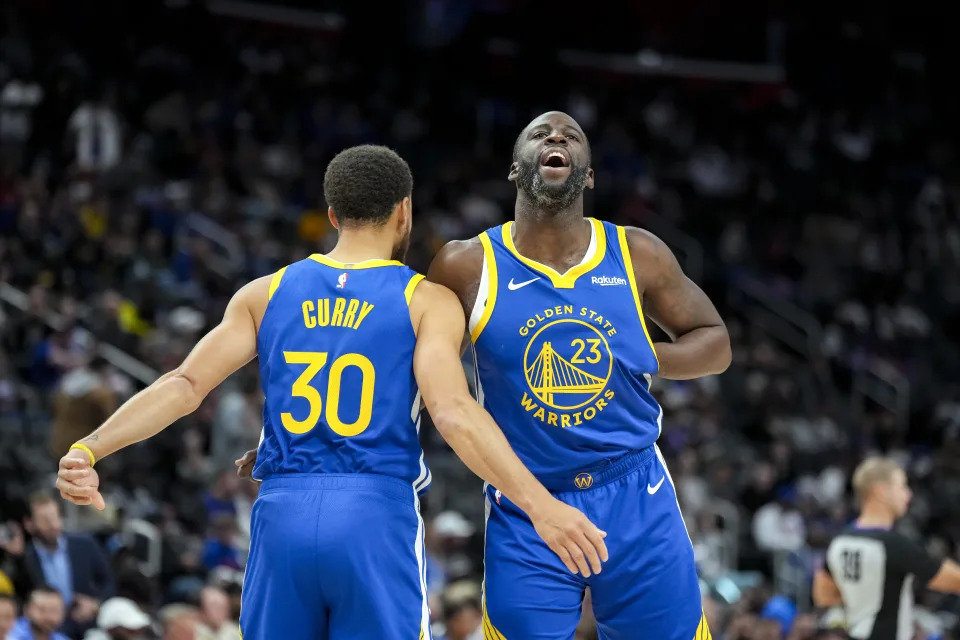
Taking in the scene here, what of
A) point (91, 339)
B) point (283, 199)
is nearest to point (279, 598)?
point (91, 339)

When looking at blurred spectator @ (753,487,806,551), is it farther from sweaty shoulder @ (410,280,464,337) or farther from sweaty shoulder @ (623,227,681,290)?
sweaty shoulder @ (410,280,464,337)


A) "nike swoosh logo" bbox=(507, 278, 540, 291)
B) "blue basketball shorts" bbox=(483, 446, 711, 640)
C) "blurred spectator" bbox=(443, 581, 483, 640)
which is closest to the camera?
"blue basketball shorts" bbox=(483, 446, 711, 640)

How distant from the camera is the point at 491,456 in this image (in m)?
4.84

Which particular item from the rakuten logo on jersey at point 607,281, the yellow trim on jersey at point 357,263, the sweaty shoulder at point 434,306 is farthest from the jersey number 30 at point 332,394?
→ the rakuten logo on jersey at point 607,281

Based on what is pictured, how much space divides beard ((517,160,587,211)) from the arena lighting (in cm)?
2010

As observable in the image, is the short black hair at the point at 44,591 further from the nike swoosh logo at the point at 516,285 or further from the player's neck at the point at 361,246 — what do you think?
the nike swoosh logo at the point at 516,285

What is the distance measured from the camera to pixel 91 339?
13.9 meters

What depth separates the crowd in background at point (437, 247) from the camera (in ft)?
39.3

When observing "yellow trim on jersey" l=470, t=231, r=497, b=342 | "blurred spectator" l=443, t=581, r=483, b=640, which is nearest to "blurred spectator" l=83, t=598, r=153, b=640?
"blurred spectator" l=443, t=581, r=483, b=640

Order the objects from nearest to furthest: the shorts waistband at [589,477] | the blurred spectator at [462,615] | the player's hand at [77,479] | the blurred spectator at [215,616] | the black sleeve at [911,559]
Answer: the player's hand at [77,479] → the shorts waistband at [589,477] → the black sleeve at [911,559] → the blurred spectator at [215,616] → the blurred spectator at [462,615]

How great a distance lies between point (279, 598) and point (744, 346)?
617 inches

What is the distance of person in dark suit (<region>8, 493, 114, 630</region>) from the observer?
983 cm

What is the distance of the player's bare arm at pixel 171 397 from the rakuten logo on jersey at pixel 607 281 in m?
1.28

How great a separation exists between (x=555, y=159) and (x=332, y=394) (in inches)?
53.4
